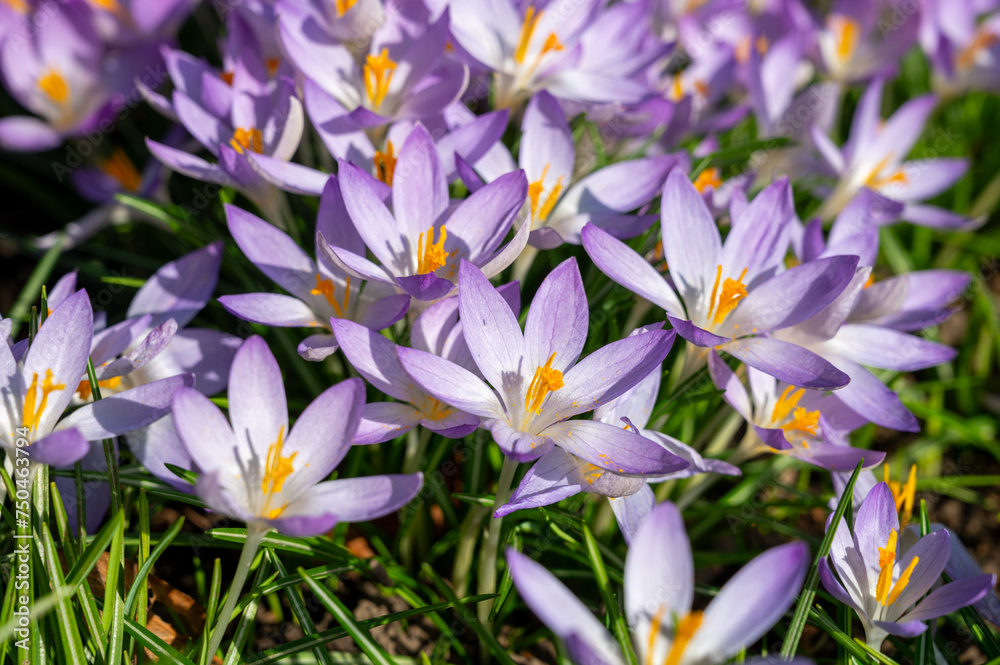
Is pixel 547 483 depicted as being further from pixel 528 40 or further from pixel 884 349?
pixel 528 40

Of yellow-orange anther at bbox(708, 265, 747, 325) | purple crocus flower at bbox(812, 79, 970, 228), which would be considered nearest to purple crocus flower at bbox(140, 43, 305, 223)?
yellow-orange anther at bbox(708, 265, 747, 325)

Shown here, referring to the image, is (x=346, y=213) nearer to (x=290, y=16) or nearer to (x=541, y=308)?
(x=541, y=308)

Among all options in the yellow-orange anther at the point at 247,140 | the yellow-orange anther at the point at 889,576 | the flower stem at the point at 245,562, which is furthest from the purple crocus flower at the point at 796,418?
the yellow-orange anther at the point at 247,140

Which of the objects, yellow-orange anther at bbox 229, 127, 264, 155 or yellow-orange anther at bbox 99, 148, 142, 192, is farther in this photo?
yellow-orange anther at bbox 99, 148, 142, 192

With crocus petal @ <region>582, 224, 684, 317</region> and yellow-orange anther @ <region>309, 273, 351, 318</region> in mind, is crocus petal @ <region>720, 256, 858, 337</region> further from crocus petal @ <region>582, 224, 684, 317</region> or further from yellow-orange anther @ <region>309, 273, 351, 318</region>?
yellow-orange anther @ <region>309, 273, 351, 318</region>

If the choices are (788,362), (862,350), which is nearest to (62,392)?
(788,362)

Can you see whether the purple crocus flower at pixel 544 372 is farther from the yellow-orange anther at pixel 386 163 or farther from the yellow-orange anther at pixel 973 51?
the yellow-orange anther at pixel 973 51
